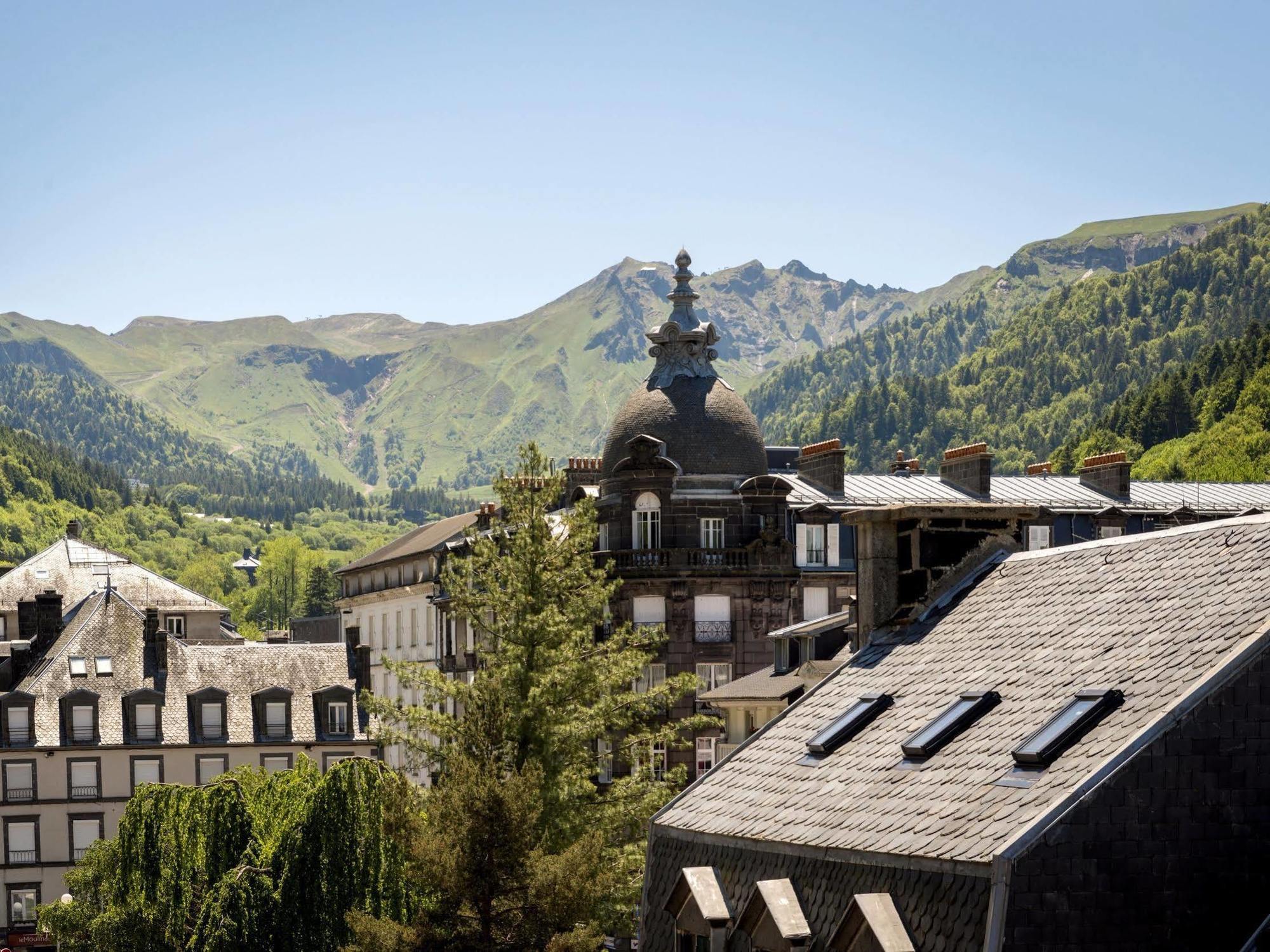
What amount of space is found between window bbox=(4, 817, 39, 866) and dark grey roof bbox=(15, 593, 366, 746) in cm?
374

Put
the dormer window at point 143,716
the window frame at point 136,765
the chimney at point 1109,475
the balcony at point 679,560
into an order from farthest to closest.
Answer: the dormer window at point 143,716 < the window frame at point 136,765 < the chimney at point 1109,475 < the balcony at point 679,560

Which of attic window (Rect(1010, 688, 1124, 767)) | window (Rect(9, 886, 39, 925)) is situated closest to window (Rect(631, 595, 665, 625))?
window (Rect(9, 886, 39, 925))

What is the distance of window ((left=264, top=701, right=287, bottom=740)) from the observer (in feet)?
316

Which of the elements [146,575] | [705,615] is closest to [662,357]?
[705,615]

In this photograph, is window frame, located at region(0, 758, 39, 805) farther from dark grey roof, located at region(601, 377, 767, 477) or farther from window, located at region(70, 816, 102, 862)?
dark grey roof, located at region(601, 377, 767, 477)

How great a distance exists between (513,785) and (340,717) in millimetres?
59920

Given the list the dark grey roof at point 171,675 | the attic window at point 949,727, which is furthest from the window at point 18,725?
the attic window at point 949,727

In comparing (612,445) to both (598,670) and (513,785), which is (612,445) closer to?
(598,670)

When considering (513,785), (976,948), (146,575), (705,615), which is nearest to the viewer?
(976,948)

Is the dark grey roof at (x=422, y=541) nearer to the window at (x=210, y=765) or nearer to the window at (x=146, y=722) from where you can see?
the window at (x=210, y=765)

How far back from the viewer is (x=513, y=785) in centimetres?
3916

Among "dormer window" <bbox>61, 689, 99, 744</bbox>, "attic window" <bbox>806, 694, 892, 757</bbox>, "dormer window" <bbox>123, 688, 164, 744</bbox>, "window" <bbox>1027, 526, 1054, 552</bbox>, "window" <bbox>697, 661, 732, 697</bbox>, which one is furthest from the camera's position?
"dormer window" <bbox>123, 688, 164, 744</bbox>

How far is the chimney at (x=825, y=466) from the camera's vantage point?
83438 millimetres

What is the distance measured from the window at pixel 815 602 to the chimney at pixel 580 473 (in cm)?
1362
